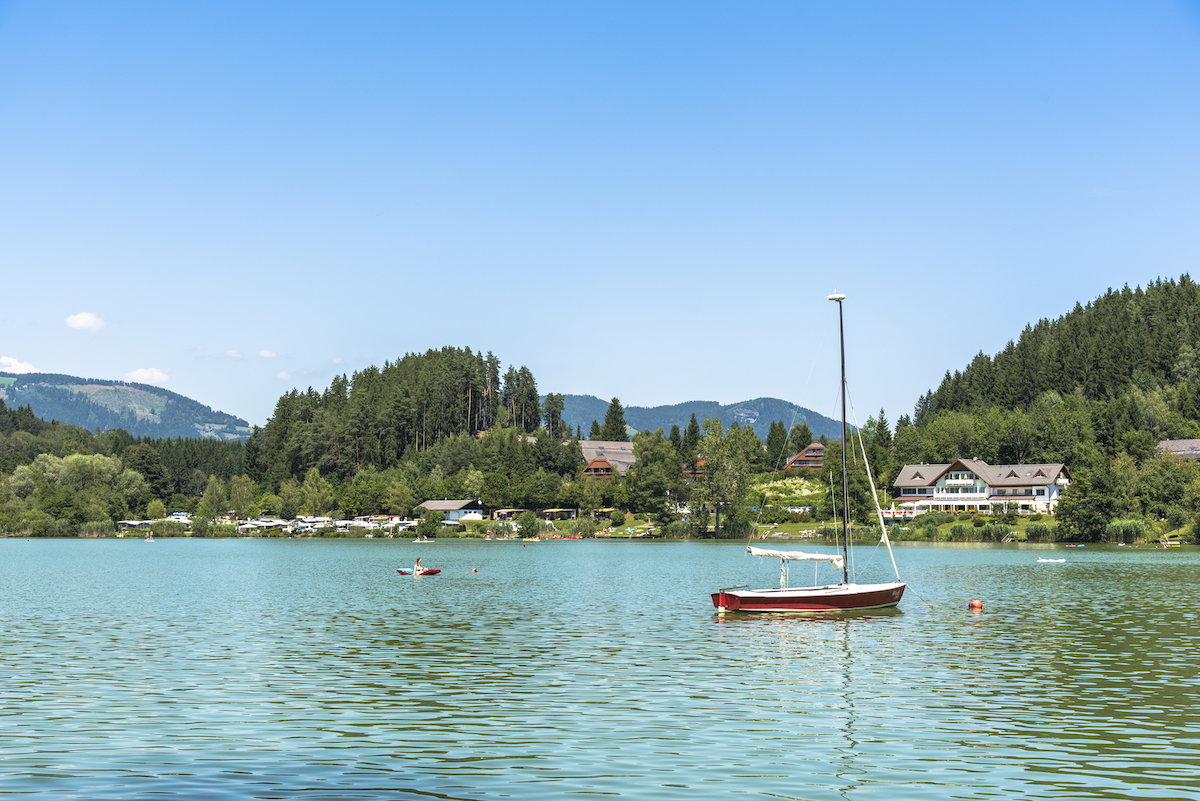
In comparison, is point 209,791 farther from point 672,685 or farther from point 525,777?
point 672,685

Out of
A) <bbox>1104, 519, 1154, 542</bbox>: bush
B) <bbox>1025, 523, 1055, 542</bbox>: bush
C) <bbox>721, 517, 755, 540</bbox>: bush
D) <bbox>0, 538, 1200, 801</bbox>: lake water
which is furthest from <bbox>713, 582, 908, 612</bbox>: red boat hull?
<bbox>721, 517, 755, 540</bbox>: bush

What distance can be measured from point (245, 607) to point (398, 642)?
66.8 feet

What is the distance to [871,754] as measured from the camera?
23.0 m

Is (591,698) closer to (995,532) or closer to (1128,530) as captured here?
(1128,530)

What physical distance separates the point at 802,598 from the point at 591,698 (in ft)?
86.1

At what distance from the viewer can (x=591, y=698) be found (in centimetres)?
2950

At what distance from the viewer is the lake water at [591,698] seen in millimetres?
20547

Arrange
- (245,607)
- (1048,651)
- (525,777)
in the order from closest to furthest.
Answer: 1. (525,777)
2. (1048,651)
3. (245,607)

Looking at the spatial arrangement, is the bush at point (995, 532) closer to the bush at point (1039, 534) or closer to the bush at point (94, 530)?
the bush at point (1039, 534)

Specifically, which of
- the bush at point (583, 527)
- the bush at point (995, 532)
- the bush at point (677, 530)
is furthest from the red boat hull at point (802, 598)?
the bush at point (583, 527)

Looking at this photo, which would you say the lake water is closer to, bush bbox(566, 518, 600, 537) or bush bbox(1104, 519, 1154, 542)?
bush bbox(1104, 519, 1154, 542)

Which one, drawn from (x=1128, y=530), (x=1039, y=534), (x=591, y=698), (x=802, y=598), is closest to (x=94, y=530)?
(x=1039, y=534)

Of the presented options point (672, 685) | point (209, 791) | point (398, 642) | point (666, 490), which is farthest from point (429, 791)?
point (666, 490)

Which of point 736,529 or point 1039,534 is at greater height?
point 1039,534
